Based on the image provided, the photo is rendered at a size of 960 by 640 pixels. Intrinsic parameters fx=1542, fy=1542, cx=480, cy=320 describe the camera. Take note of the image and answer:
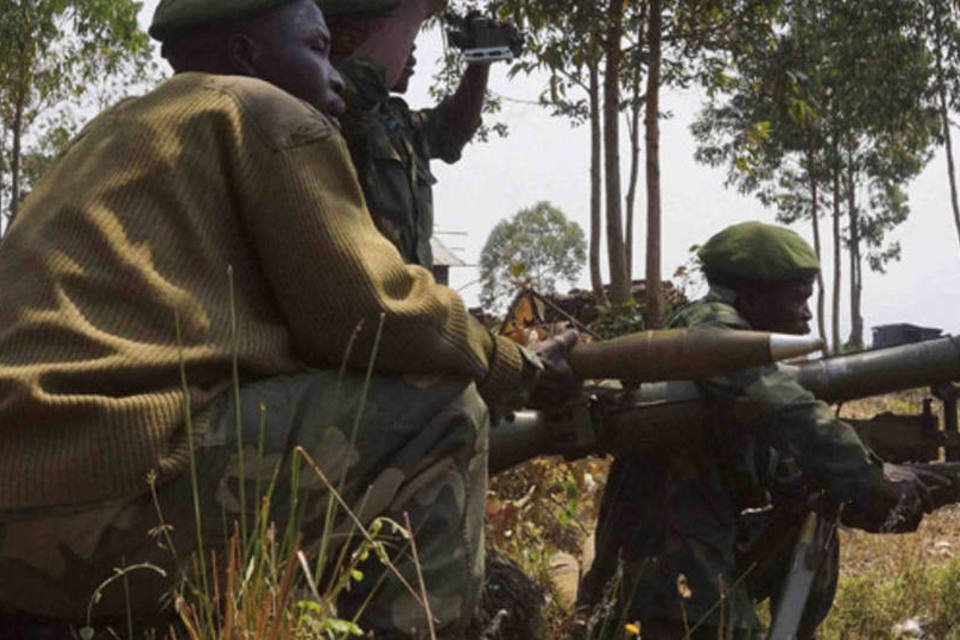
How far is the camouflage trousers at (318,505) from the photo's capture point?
2754 millimetres

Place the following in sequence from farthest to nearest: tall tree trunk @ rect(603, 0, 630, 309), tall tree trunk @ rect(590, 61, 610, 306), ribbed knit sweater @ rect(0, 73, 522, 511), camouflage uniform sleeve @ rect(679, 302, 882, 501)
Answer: tall tree trunk @ rect(590, 61, 610, 306) → tall tree trunk @ rect(603, 0, 630, 309) → camouflage uniform sleeve @ rect(679, 302, 882, 501) → ribbed knit sweater @ rect(0, 73, 522, 511)

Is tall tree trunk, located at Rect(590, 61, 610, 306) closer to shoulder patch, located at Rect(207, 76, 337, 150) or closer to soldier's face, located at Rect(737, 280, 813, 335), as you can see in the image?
soldier's face, located at Rect(737, 280, 813, 335)

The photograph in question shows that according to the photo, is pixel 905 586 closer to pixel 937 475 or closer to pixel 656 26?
pixel 937 475

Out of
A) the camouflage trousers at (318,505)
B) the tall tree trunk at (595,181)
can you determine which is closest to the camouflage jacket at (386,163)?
the camouflage trousers at (318,505)

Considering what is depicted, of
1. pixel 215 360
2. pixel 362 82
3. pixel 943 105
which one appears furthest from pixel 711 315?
pixel 943 105

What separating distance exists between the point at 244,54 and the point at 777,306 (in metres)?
2.57

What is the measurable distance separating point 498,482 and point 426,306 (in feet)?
14.7

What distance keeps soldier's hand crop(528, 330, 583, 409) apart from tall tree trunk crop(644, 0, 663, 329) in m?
Answer: 14.8

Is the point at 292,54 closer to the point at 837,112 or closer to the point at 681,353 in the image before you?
the point at 681,353

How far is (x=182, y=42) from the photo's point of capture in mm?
3404

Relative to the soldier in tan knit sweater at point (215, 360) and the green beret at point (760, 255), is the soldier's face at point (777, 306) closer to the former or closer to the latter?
the green beret at point (760, 255)

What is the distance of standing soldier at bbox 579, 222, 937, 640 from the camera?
4.86 metres

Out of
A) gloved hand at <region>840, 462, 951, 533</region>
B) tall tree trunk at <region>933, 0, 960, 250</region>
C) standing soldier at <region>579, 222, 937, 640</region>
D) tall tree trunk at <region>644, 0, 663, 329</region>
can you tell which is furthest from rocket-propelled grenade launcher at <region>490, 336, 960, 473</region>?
tall tree trunk at <region>933, 0, 960, 250</region>

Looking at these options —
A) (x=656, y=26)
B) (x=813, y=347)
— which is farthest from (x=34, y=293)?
(x=656, y=26)
